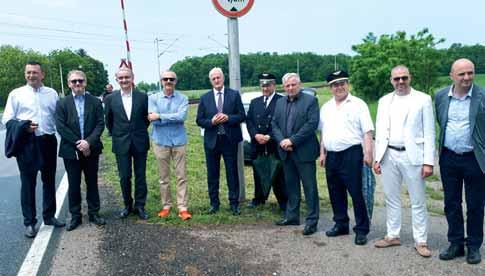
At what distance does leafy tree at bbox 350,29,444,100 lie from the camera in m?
18.2

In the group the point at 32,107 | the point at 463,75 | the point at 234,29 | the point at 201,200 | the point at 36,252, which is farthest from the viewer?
the point at 201,200

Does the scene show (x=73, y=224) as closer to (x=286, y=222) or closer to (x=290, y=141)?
(x=286, y=222)

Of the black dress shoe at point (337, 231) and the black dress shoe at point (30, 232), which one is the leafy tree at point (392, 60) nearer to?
the black dress shoe at point (337, 231)

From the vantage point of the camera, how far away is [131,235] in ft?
16.9

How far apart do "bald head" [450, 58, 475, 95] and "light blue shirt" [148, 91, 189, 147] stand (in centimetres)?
325

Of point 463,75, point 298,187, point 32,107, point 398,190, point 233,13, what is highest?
point 233,13

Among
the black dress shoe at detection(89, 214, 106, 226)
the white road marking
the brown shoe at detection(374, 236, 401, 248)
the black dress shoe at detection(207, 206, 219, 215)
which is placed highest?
the black dress shoe at detection(89, 214, 106, 226)

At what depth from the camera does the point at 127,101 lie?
586cm

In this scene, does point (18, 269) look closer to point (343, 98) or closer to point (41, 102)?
point (41, 102)

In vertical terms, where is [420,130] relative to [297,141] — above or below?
above

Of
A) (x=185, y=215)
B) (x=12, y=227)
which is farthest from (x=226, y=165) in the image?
(x=12, y=227)

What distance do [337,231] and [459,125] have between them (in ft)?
5.96

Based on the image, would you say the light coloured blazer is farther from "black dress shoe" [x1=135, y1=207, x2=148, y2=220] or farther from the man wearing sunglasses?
"black dress shoe" [x1=135, y1=207, x2=148, y2=220]

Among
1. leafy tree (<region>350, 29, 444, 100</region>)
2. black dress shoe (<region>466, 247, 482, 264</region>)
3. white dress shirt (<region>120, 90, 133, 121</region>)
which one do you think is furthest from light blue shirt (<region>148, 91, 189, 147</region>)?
leafy tree (<region>350, 29, 444, 100</region>)
